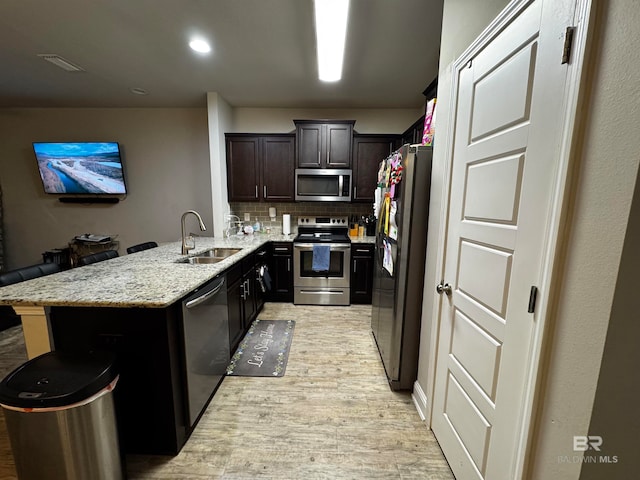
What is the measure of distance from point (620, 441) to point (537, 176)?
0.74 m

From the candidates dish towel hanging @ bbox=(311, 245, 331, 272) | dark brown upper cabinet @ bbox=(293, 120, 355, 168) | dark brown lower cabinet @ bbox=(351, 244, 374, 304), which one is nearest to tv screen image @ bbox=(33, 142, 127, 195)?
dark brown upper cabinet @ bbox=(293, 120, 355, 168)

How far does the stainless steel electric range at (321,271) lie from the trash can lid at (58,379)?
92.4 inches

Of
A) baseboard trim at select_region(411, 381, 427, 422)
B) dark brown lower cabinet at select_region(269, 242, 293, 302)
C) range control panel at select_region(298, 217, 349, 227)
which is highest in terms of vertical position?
range control panel at select_region(298, 217, 349, 227)

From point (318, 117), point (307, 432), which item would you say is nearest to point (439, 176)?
point (307, 432)

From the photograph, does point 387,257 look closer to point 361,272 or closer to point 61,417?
point 361,272

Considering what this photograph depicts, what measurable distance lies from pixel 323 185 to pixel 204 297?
251 cm

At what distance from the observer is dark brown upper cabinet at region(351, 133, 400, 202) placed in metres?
3.59

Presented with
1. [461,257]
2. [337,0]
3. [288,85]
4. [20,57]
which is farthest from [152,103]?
[461,257]

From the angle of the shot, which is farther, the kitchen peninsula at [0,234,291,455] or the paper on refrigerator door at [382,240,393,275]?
the paper on refrigerator door at [382,240,393,275]

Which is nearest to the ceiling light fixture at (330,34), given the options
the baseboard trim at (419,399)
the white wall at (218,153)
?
the white wall at (218,153)

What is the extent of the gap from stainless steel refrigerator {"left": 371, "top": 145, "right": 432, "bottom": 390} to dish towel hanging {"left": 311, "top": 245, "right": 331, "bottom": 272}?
1301 mm

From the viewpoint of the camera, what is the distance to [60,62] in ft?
8.44

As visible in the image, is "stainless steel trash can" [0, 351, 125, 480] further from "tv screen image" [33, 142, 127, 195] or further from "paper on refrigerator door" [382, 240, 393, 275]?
"tv screen image" [33, 142, 127, 195]

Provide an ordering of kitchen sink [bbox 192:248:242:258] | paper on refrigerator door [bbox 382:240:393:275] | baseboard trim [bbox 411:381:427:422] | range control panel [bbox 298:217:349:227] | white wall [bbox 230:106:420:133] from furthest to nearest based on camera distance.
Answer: range control panel [bbox 298:217:349:227], white wall [bbox 230:106:420:133], kitchen sink [bbox 192:248:242:258], paper on refrigerator door [bbox 382:240:393:275], baseboard trim [bbox 411:381:427:422]
